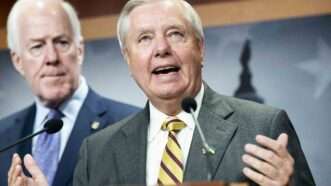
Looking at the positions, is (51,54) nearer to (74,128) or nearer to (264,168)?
(74,128)

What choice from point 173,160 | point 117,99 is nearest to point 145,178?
point 173,160

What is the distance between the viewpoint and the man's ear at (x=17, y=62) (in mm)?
3916

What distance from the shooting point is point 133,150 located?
9.84ft

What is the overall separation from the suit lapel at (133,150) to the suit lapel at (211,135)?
0.22 m

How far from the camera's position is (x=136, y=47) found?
3.08 meters

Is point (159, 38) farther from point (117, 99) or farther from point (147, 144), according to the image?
point (117, 99)

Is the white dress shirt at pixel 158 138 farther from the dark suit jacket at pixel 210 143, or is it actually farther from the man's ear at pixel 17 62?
the man's ear at pixel 17 62

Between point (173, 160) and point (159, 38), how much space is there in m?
0.55

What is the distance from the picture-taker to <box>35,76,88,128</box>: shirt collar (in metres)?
3.83

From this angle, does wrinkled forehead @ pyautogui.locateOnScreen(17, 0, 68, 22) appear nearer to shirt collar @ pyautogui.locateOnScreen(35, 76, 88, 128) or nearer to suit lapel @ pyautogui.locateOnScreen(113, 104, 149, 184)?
shirt collar @ pyautogui.locateOnScreen(35, 76, 88, 128)

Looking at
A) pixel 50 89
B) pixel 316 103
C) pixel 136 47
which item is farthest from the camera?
pixel 50 89

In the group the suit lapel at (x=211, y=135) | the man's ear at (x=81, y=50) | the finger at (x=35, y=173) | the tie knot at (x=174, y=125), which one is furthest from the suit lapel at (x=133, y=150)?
the man's ear at (x=81, y=50)

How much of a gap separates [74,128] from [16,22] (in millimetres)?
697

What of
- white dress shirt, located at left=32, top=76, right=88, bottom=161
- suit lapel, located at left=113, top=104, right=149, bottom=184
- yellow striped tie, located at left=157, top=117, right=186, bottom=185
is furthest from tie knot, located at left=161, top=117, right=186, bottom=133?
white dress shirt, located at left=32, top=76, right=88, bottom=161
